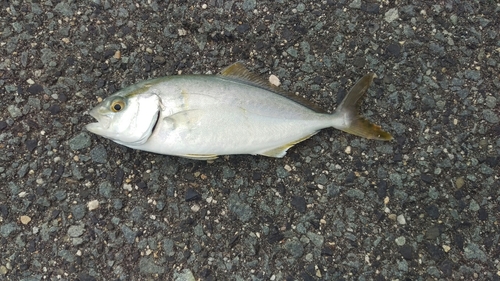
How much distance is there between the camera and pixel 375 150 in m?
3.07

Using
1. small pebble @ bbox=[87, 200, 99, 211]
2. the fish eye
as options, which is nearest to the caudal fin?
the fish eye

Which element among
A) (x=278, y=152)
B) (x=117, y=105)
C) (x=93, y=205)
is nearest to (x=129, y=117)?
(x=117, y=105)

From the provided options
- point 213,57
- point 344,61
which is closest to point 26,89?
point 213,57

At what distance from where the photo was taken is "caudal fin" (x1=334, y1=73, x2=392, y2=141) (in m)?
2.97

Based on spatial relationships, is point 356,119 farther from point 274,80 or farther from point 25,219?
point 25,219

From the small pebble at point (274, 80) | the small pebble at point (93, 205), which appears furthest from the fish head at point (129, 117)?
the small pebble at point (274, 80)

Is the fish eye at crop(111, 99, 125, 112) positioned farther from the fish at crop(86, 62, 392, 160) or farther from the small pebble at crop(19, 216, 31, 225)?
the small pebble at crop(19, 216, 31, 225)

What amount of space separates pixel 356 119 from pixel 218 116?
101 cm

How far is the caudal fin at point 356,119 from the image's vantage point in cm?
297

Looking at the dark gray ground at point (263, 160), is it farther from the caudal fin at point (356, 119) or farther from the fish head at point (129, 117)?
the fish head at point (129, 117)

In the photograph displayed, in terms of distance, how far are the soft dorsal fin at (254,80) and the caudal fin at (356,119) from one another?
16 cm

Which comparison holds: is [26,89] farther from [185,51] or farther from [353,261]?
[353,261]

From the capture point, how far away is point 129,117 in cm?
269

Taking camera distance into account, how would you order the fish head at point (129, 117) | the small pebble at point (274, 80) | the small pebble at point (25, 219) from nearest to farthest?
the fish head at point (129, 117) < the small pebble at point (25, 219) < the small pebble at point (274, 80)
